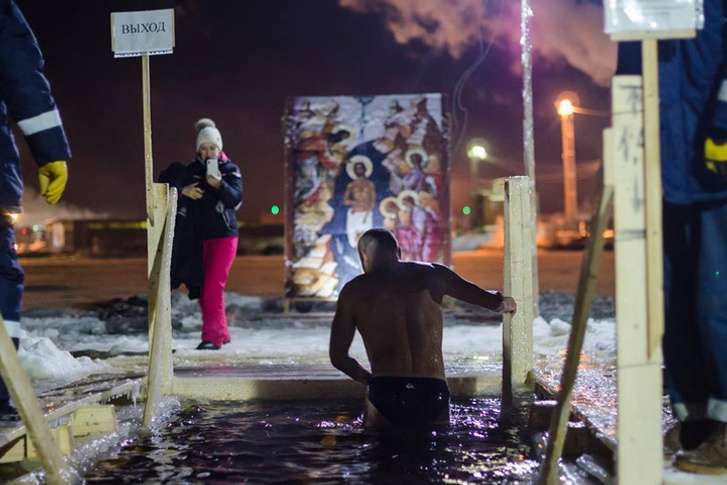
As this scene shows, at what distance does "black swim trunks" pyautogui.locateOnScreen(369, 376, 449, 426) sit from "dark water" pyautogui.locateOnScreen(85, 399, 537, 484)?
11cm

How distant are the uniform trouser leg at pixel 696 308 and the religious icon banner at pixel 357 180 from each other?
785 cm

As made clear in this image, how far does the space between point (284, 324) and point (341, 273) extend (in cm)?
109

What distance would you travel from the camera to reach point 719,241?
10.7 feet

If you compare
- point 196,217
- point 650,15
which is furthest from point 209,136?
point 650,15

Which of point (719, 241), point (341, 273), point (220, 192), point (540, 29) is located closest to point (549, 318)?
point (341, 273)

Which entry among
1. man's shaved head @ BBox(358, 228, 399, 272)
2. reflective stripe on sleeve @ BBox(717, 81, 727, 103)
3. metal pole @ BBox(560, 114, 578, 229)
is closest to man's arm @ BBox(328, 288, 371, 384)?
man's shaved head @ BBox(358, 228, 399, 272)

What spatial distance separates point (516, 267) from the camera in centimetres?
561

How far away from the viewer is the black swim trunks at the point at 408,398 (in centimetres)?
473

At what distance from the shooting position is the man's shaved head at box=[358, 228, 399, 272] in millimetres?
4867

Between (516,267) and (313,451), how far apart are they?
1947mm

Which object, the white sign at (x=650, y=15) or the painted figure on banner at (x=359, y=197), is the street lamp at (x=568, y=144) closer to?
the painted figure on banner at (x=359, y=197)

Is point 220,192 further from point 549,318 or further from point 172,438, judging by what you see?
point 549,318

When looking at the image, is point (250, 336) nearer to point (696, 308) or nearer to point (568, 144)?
point (696, 308)

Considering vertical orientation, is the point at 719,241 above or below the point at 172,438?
above
